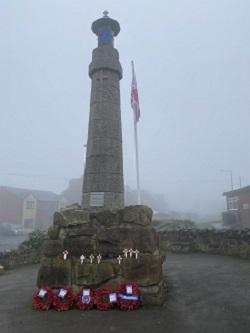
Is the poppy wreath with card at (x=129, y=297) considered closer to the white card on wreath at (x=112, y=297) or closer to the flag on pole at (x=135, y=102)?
the white card on wreath at (x=112, y=297)

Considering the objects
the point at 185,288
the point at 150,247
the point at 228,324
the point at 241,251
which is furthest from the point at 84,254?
the point at 241,251

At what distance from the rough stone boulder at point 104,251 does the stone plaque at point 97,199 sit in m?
1.99

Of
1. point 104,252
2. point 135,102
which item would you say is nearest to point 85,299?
point 104,252

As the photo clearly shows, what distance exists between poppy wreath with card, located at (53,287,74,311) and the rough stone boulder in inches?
8.9

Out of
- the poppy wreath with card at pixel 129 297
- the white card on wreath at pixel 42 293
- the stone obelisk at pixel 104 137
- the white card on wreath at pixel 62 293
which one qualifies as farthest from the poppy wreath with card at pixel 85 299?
the stone obelisk at pixel 104 137

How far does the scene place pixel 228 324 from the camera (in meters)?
4.76

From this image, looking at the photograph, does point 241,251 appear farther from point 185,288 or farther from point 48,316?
point 48,316

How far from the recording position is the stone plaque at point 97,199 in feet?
28.6

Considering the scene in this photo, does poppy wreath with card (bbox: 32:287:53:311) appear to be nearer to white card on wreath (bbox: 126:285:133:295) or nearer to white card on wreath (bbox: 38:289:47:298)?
white card on wreath (bbox: 38:289:47:298)

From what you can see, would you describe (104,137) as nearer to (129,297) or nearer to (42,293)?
(42,293)

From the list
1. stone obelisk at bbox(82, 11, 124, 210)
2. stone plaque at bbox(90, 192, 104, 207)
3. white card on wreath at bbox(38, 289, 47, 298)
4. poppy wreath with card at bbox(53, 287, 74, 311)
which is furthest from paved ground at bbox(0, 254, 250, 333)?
stone obelisk at bbox(82, 11, 124, 210)

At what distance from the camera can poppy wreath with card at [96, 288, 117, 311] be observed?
572 centimetres

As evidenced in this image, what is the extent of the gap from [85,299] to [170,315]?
1.55 metres

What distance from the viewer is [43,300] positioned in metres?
5.94
